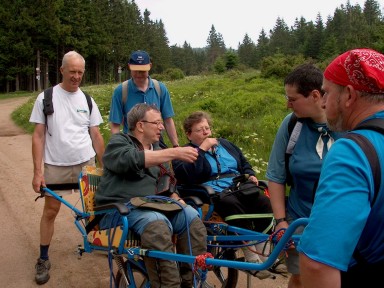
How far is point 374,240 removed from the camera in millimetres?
1545

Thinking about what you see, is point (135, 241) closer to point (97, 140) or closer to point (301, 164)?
point (301, 164)

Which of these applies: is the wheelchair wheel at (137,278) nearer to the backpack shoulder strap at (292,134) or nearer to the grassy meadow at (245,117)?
the backpack shoulder strap at (292,134)

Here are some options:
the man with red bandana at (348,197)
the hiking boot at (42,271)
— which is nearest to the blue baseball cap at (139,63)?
the hiking boot at (42,271)

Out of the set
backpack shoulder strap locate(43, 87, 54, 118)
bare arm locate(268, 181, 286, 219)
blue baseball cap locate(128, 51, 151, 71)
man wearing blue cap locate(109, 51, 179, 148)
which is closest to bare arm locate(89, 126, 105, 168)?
man wearing blue cap locate(109, 51, 179, 148)

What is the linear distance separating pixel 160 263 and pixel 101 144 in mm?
2214

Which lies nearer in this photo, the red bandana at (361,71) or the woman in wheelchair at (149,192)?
the red bandana at (361,71)

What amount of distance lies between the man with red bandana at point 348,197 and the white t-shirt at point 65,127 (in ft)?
11.6

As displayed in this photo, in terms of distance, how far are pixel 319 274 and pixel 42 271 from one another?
396cm

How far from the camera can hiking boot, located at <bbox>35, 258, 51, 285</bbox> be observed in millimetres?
4641

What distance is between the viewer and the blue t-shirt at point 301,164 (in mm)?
2861

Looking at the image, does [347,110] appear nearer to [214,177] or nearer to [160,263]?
[160,263]

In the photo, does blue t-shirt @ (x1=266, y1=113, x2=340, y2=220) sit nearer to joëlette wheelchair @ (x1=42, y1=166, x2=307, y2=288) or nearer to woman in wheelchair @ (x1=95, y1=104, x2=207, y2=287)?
joëlette wheelchair @ (x1=42, y1=166, x2=307, y2=288)

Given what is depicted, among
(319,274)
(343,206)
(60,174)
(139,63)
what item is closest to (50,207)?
(60,174)

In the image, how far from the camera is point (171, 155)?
3566mm
